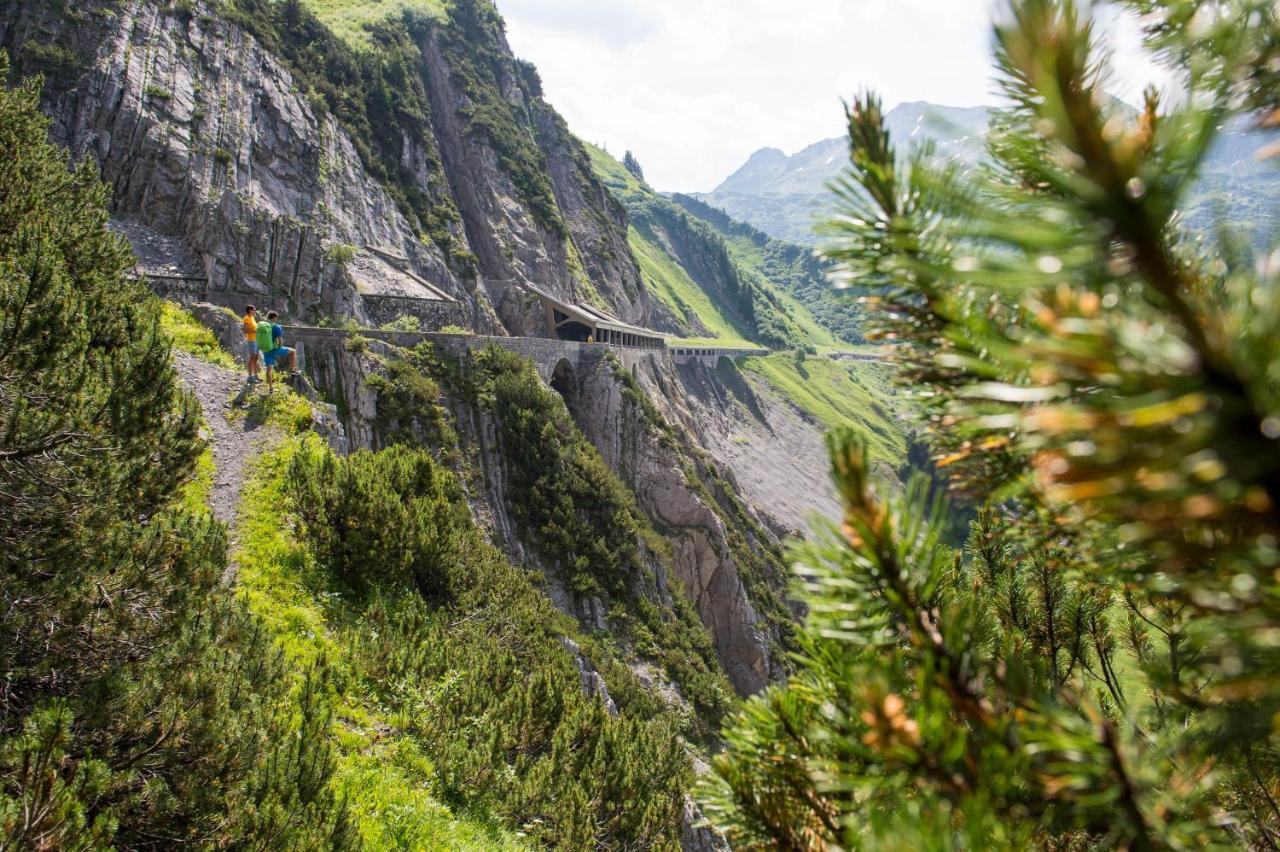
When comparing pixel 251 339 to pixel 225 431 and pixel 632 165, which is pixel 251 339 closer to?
pixel 225 431

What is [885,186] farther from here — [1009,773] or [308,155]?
[308,155]

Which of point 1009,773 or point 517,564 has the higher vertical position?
point 1009,773

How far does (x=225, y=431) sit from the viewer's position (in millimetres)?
14328

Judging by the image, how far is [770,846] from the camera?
1.88 meters

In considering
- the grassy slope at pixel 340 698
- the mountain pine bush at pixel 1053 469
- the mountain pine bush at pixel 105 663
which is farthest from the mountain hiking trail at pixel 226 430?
the mountain pine bush at pixel 1053 469

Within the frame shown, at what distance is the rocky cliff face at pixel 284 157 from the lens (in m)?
28.5

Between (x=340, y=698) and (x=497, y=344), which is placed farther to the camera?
(x=497, y=344)

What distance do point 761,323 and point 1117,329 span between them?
13557 centimetres

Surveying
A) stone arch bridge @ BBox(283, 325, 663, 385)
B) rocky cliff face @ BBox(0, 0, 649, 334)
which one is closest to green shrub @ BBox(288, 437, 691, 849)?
stone arch bridge @ BBox(283, 325, 663, 385)

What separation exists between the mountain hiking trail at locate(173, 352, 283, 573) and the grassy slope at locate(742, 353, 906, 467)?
259ft

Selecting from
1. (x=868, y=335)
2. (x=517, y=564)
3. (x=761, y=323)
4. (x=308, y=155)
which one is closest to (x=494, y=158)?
(x=308, y=155)

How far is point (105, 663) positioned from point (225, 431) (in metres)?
10.5

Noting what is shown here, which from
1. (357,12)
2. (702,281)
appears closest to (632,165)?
(702,281)

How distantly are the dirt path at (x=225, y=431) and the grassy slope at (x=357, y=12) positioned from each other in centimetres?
4467
